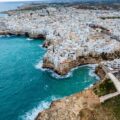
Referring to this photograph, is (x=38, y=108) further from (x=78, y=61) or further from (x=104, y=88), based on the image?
(x=78, y=61)

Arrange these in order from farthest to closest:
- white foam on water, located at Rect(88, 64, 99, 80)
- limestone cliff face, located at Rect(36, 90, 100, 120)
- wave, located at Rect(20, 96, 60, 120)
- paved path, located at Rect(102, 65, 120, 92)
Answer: white foam on water, located at Rect(88, 64, 99, 80), paved path, located at Rect(102, 65, 120, 92), wave, located at Rect(20, 96, 60, 120), limestone cliff face, located at Rect(36, 90, 100, 120)

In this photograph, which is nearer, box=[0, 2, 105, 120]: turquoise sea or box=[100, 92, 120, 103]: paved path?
box=[100, 92, 120, 103]: paved path

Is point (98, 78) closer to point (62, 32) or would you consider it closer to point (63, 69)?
point (63, 69)

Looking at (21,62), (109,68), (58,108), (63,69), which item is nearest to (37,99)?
(58,108)

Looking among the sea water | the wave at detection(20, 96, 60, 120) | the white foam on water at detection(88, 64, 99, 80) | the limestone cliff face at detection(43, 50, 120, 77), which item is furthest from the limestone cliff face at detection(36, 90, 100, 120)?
the limestone cliff face at detection(43, 50, 120, 77)

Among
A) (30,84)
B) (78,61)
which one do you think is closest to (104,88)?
(30,84)

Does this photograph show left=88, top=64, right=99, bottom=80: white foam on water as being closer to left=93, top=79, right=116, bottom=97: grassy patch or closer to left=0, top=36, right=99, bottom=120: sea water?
left=0, top=36, right=99, bottom=120: sea water

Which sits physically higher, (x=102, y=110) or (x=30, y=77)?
(x=102, y=110)
